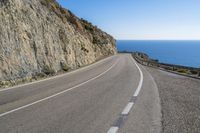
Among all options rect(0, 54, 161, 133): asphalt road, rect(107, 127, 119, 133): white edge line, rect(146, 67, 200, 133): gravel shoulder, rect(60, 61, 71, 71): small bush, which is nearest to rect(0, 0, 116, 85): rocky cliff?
rect(60, 61, 71, 71): small bush

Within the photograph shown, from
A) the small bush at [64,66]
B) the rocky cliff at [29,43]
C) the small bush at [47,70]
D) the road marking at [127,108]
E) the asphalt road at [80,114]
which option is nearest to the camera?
the asphalt road at [80,114]

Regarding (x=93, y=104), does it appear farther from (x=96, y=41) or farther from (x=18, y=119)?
(x=96, y=41)

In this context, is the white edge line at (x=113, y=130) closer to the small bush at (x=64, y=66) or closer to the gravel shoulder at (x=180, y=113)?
the gravel shoulder at (x=180, y=113)

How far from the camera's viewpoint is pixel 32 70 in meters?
21.0

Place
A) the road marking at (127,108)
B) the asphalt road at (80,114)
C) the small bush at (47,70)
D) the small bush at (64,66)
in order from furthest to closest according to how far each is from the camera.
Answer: the small bush at (64,66) < the small bush at (47,70) < the road marking at (127,108) < the asphalt road at (80,114)

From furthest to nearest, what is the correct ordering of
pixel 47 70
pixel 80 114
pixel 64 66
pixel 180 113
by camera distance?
pixel 64 66 → pixel 47 70 → pixel 180 113 → pixel 80 114

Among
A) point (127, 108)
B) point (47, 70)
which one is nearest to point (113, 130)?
point (127, 108)

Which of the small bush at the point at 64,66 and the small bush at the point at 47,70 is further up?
the small bush at the point at 47,70

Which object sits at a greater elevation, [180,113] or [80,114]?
[80,114]

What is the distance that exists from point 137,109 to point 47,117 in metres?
2.89

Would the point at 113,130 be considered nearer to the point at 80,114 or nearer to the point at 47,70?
the point at 80,114

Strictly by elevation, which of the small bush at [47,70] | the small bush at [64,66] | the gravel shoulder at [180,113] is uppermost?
the gravel shoulder at [180,113]

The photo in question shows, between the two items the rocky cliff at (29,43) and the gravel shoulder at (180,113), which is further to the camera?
the rocky cliff at (29,43)

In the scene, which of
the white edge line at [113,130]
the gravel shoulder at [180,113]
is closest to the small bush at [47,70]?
the gravel shoulder at [180,113]
